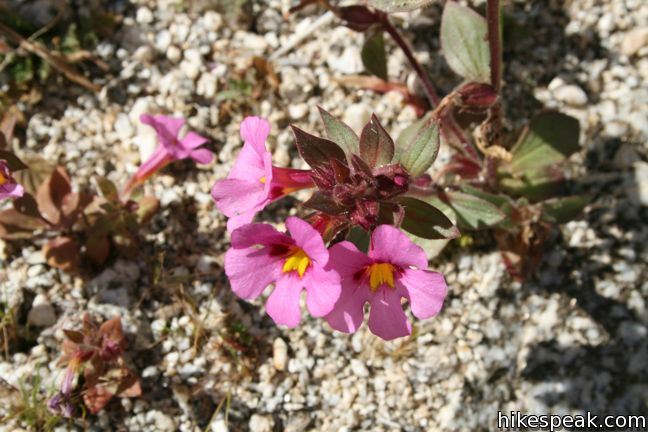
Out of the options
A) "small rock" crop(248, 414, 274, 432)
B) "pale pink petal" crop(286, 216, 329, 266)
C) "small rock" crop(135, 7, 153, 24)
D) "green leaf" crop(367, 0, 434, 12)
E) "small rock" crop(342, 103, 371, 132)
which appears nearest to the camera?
"pale pink petal" crop(286, 216, 329, 266)

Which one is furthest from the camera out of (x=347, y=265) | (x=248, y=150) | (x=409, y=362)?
(x=409, y=362)

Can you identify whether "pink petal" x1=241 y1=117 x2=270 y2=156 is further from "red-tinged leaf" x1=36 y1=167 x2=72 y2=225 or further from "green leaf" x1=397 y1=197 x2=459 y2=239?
"red-tinged leaf" x1=36 y1=167 x2=72 y2=225

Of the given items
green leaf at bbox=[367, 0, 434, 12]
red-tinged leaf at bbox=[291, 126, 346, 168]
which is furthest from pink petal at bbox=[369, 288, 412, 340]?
green leaf at bbox=[367, 0, 434, 12]

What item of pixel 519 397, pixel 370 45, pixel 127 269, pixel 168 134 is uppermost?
pixel 370 45

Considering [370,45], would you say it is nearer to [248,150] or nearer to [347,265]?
[248,150]

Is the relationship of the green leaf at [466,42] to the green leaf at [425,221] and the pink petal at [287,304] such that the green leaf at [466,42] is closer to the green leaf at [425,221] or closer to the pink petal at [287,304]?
the green leaf at [425,221]

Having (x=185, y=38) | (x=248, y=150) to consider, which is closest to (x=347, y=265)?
(x=248, y=150)
